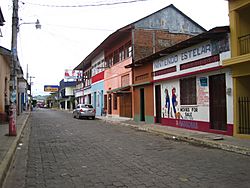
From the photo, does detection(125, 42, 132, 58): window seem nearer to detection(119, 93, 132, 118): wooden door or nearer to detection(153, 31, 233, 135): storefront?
detection(119, 93, 132, 118): wooden door

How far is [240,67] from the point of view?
12625 mm

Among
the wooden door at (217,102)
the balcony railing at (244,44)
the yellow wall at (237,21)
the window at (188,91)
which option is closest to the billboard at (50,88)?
the window at (188,91)

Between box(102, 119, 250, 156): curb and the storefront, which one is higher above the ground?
the storefront

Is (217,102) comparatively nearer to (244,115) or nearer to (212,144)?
(244,115)

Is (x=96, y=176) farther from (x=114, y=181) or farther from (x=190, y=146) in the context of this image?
(x=190, y=146)

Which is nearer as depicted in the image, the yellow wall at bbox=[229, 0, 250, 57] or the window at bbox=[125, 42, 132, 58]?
the yellow wall at bbox=[229, 0, 250, 57]

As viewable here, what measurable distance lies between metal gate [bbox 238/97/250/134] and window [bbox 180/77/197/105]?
3.45 meters

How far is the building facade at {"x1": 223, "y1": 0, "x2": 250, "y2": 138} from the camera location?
12.6m

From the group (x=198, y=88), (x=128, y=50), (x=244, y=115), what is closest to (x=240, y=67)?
(x=244, y=115)

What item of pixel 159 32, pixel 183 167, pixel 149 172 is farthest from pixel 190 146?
pixel 159 32

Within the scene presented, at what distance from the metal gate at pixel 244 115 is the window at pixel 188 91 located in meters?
3.45

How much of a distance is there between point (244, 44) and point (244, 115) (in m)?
2.98

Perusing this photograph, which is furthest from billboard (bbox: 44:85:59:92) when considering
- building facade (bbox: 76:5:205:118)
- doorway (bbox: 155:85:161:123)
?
doorway (bbox: 155:85:161:123)

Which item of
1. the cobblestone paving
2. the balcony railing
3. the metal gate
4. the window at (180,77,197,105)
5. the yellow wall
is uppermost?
the yellow wall
